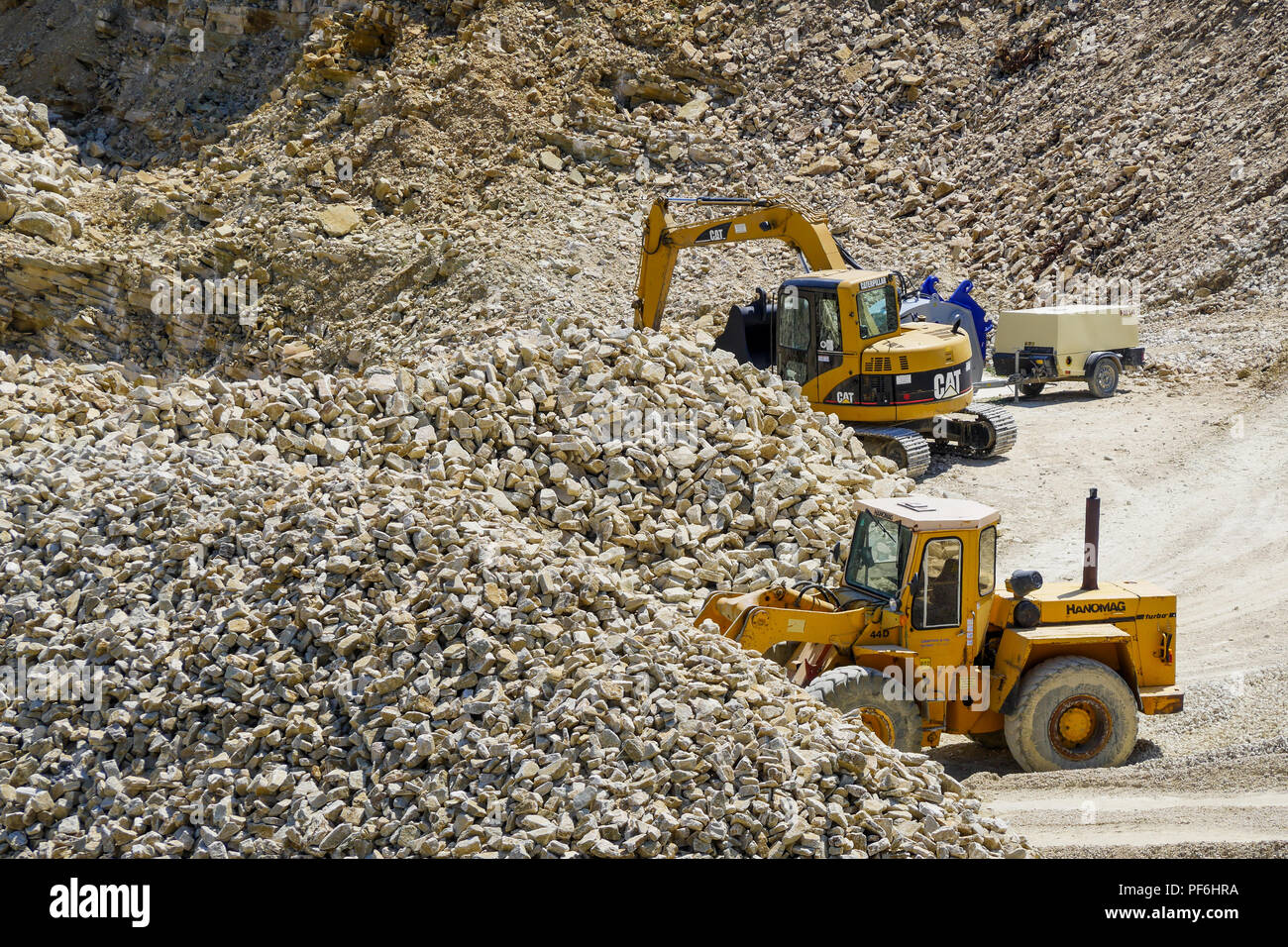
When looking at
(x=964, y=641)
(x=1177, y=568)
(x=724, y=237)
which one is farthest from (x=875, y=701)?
(x=724, y=237)

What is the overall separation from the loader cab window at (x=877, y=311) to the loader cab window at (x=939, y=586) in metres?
7.44

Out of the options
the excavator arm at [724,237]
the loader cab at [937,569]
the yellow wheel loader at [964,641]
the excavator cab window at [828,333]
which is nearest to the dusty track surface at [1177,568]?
the yellow wheel loader at [964,641]

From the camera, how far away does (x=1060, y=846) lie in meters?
7.32

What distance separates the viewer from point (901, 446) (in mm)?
15164

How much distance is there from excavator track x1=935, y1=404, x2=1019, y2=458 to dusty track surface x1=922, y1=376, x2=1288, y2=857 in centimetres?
21

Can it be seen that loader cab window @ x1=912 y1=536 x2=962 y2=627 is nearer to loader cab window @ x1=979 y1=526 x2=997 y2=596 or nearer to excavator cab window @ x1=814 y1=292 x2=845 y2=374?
loader cab window @ x1=979 y1=526 x2=997 y2=596

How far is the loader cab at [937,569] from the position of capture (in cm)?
835

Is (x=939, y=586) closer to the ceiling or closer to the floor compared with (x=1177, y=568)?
closer to the ceiling

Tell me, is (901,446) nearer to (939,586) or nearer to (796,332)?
(796,332)

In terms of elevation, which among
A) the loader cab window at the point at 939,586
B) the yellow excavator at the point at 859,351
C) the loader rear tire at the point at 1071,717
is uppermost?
the yellow excavator at the point at 859,351

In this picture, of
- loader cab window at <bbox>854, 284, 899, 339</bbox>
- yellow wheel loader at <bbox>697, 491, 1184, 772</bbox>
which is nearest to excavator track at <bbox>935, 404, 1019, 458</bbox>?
loader cab window at <bbox>854, 284, 899, 339</bbox>

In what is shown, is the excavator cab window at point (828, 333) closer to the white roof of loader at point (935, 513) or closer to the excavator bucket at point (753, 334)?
the excavator bucket at point (753, 334)

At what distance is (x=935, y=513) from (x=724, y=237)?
9.04m

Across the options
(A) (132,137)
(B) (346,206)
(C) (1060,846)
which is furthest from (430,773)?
(A) (132,137)
